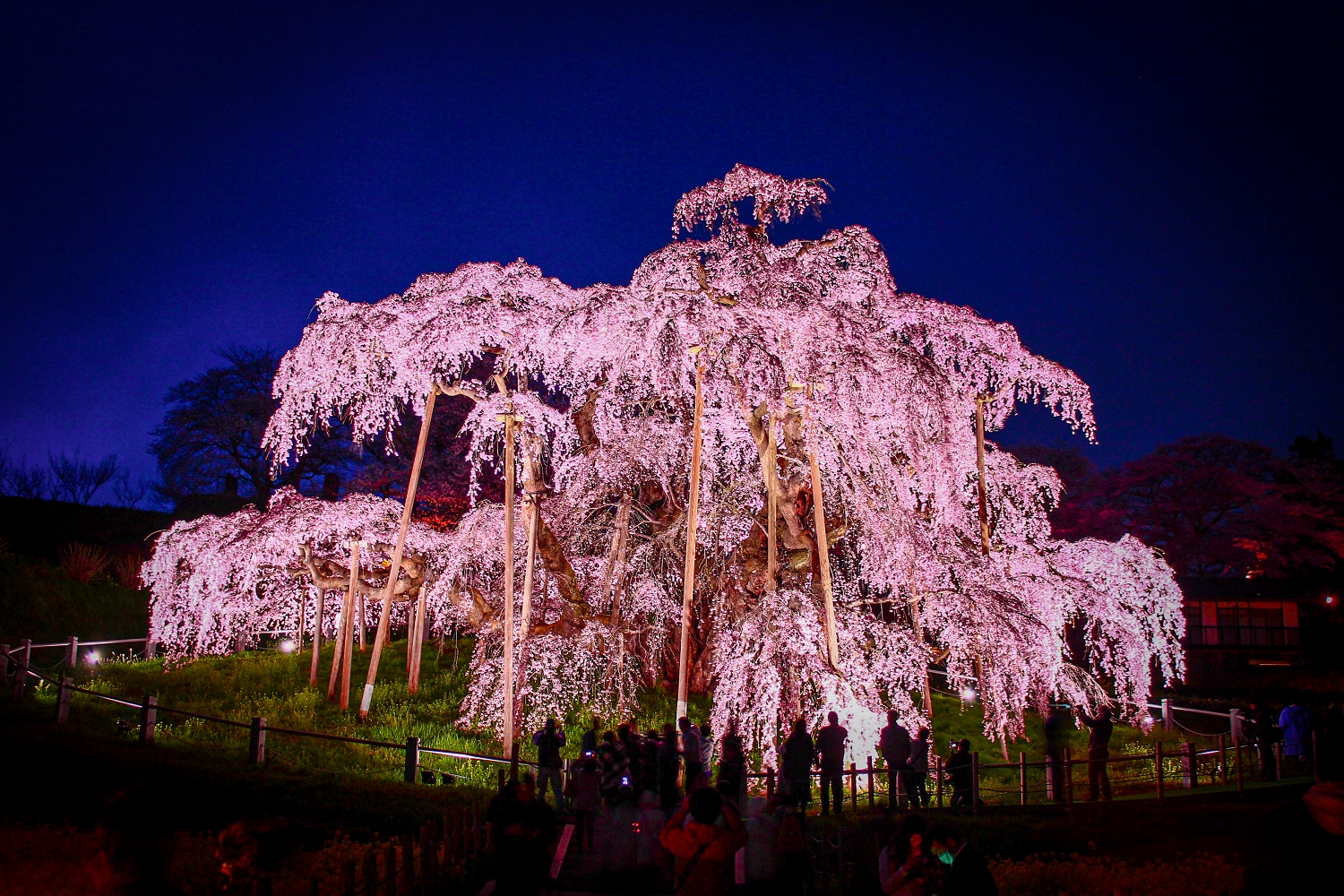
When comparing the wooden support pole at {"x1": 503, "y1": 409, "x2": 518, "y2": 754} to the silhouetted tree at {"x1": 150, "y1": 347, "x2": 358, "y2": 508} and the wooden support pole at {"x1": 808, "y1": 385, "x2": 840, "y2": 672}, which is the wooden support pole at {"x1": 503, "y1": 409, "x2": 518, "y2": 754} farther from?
the silhouetted tree at {"x1": 150, "y1": 347, "x2": 358, "y2": 508}

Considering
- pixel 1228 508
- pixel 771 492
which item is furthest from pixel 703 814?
pixel 1228 508

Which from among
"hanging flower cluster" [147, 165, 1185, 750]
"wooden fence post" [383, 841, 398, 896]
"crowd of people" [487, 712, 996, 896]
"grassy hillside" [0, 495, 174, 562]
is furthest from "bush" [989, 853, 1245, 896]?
"grassy hillside" [0, 495, 174, 562]

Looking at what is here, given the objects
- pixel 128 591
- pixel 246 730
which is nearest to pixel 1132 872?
pixel 246 730

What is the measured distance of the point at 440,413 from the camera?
37.8 metres

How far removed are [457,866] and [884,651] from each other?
8.27m

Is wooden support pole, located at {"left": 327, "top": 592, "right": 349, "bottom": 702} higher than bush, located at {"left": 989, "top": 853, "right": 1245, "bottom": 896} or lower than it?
higher

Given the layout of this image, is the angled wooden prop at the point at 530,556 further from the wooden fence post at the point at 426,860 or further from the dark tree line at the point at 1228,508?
the dark tree line at the point at 1228,508

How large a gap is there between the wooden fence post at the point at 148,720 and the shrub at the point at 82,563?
1639cm

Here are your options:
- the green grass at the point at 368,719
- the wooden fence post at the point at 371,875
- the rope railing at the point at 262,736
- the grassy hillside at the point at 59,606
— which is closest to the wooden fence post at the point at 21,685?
the rope railing at the point at 262,736

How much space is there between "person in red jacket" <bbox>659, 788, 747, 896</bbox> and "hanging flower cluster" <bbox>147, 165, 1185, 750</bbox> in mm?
7309

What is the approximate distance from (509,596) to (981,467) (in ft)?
28.0

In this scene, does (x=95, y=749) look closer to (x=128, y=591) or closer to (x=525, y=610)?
(x=525, y=610)

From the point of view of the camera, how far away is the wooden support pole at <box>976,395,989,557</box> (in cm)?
1547

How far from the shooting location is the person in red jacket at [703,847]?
5.11 m
